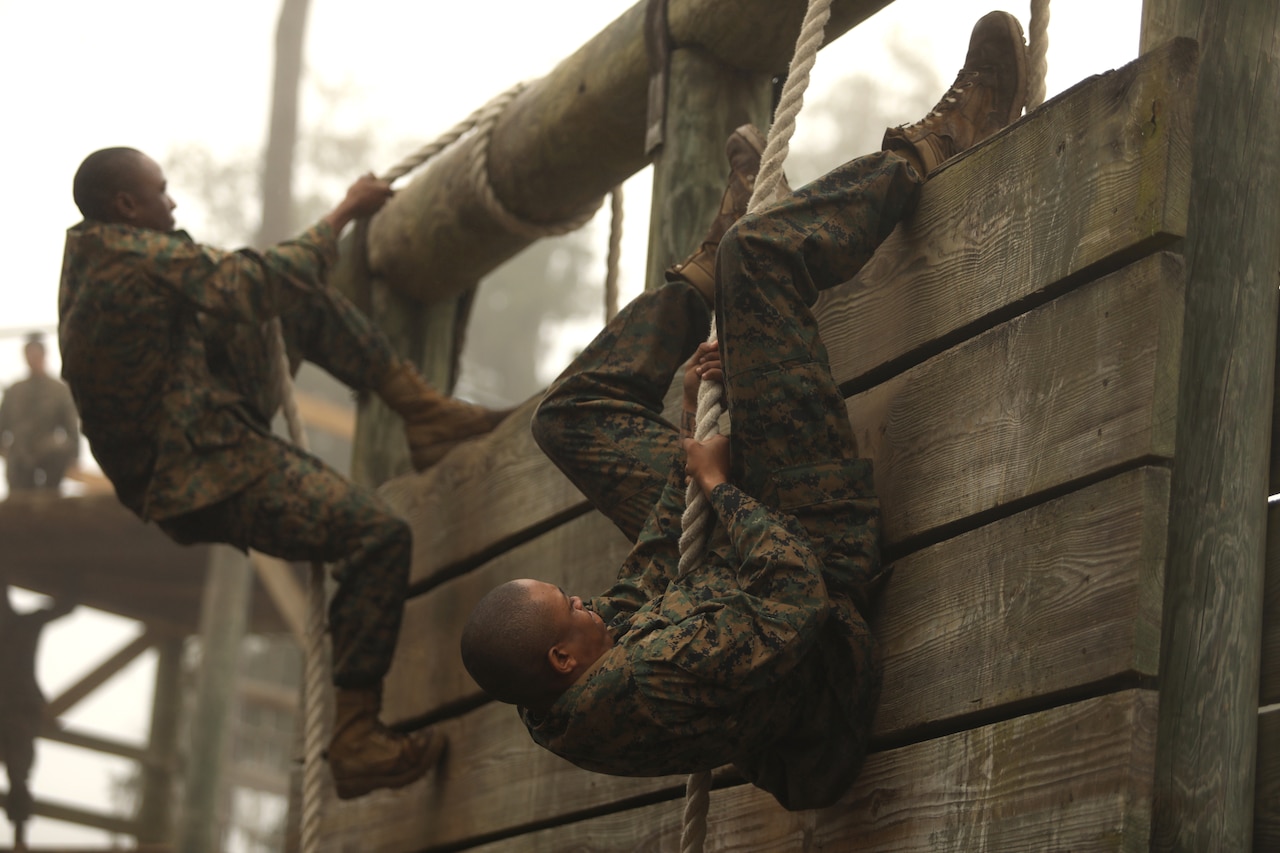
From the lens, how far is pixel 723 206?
3.60 meters

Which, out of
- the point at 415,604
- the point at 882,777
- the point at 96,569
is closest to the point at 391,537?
the point at 415,604

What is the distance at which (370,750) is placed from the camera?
4.45 metres

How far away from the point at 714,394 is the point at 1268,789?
1.16 meters

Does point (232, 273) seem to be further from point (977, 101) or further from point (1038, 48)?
point (1038, 48)

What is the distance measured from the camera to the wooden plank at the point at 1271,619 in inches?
99.0

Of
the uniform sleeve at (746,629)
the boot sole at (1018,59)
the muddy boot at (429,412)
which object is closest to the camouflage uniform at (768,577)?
the uniform sleeve at (746,629)

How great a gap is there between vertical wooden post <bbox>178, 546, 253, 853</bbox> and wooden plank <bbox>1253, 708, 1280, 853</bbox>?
9.63 metres

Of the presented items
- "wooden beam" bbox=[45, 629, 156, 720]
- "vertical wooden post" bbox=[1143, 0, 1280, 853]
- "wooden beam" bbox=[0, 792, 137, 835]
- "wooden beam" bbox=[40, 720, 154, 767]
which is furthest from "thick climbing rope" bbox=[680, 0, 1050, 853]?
"wooden beam" bbox=[40, 720, 154, 767]

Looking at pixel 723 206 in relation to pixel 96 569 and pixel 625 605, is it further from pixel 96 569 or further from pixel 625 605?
pixel 96 569

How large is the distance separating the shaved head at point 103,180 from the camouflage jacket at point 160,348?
73 mm

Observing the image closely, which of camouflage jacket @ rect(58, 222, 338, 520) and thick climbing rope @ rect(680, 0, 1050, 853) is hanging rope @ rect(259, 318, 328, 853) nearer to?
camouflage jacket @ rect(58, 222, 338, 520)

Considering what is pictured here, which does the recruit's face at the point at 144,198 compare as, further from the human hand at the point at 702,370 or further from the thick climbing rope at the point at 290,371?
the human hand at the point at 702,370

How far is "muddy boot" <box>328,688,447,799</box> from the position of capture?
4.43 metres

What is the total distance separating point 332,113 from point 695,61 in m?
22.0
